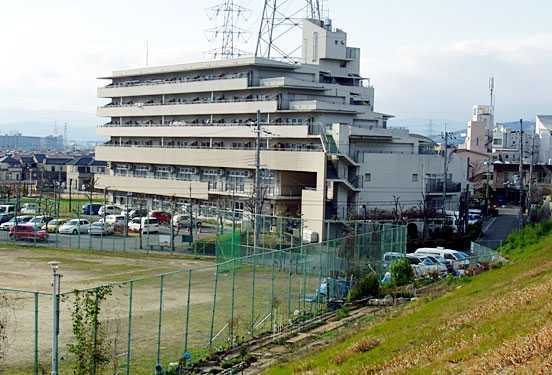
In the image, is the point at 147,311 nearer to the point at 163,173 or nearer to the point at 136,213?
the point at 136,213

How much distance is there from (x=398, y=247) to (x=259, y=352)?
13430mm

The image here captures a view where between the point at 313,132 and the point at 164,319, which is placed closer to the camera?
the point at 164,319

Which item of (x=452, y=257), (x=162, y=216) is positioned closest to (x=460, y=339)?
(x=452, y=257)

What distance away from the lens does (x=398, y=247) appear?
29.1 metres

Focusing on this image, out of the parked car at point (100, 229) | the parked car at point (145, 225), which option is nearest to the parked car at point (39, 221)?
the parked car at point (100, 229)

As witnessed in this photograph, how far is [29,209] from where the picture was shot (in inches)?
2035

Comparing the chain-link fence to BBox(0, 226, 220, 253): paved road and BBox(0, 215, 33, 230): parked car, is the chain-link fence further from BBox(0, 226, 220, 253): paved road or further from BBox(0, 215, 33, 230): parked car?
BBox(0, 215, 33, 230): parked car

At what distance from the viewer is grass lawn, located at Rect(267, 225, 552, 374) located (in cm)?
866

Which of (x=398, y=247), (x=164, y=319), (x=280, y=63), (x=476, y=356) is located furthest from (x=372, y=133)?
(x=476, y=356)

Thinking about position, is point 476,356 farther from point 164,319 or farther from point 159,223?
point 159,223

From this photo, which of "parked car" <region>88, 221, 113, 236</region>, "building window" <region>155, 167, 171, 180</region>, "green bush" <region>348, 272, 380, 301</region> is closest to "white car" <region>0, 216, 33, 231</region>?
"parked car" <region>88, 221, 113, 236</region>

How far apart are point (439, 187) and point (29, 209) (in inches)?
1061

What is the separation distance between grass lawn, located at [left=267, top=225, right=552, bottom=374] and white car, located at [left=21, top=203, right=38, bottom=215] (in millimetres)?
36972

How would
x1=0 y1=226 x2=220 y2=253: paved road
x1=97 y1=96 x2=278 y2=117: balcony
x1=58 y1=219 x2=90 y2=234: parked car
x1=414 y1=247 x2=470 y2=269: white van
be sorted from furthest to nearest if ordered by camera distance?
x1=97 y1=96 x2=278 y2=117: balcony < x1=58 y1=219 x2=90 y2=234: parked car < x1=0 y1=226 x2=220 y2=253: paved road < x1=414 y1=247 x2=470 y2=269: white van
